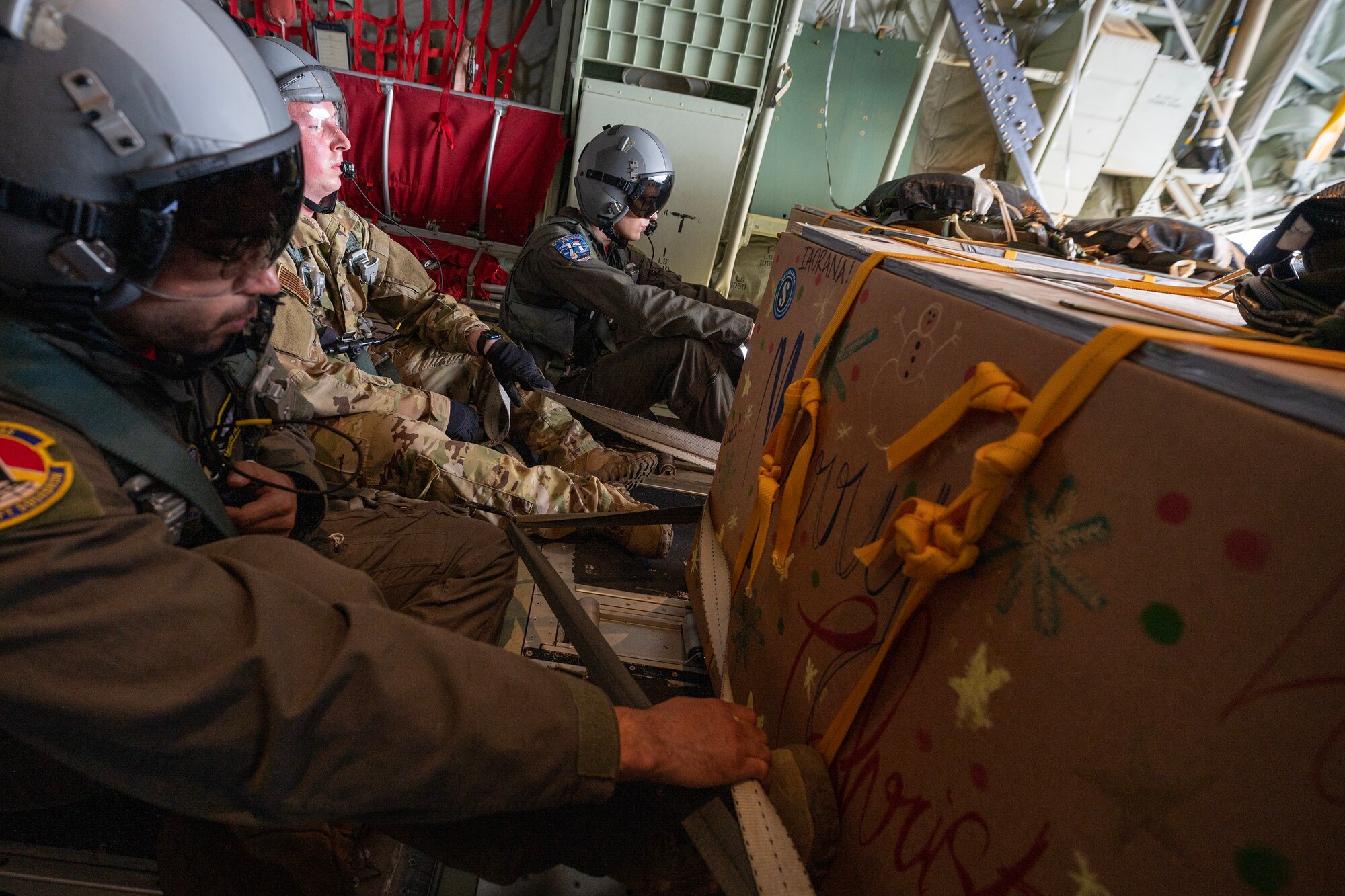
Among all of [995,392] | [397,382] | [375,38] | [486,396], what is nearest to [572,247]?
[486,396]

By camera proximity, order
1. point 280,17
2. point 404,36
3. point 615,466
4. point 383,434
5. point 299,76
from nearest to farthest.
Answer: point 383,434 → point 299,76 → point 615,466 → point 280,17 → point 404,36

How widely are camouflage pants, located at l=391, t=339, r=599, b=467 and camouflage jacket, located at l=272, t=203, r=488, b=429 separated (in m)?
0.06

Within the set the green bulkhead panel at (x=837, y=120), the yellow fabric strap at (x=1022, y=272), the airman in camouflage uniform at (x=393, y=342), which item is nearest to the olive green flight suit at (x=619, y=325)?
the airman in camouflage uniform at (x=393, y=342)

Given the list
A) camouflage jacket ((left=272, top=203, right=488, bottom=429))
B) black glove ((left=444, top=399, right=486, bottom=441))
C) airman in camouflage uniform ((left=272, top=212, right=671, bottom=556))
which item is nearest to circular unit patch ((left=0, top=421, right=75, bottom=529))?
airman in camouflage uniform ((left=272, top=212, right=671, bottom=556))

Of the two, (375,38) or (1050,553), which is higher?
(375,38)

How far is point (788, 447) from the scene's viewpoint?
913 mm

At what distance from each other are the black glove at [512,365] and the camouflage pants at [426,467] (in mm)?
527

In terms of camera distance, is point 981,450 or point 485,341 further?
point 485,341

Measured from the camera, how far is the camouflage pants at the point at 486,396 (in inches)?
85.4

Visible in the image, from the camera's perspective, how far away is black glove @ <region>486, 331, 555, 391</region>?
220 centimetres

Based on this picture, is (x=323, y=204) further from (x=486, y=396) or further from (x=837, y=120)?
(x=837, y=120)

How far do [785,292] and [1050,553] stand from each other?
74 centimetres

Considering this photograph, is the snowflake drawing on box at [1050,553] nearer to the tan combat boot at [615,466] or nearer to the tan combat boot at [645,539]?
the tan combat boot at [645,539]

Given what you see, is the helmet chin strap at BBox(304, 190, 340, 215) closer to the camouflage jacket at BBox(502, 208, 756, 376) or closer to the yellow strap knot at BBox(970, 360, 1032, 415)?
the camouflage jacket at BBox(502, 208, 756, 376)
